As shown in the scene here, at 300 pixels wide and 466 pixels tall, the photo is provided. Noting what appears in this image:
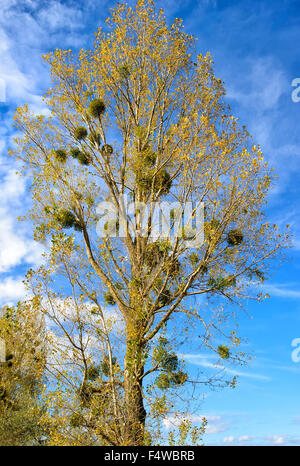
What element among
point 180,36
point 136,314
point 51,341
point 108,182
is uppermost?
point 180,36

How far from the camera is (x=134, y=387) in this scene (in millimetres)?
9484

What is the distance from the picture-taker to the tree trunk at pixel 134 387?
28.8ft

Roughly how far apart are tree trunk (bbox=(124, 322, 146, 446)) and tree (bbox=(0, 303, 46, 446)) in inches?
304

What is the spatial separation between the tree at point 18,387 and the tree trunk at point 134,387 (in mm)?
7734

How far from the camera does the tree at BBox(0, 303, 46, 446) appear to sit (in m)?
16.8

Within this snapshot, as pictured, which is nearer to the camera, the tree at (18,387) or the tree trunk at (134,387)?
the tree trunk at (134,387)

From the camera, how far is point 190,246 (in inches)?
395

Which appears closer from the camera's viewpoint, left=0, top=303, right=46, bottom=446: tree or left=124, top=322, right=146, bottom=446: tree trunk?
left=124, top=322, right=146, bottom=446: tree trunk

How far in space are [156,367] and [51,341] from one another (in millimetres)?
2728

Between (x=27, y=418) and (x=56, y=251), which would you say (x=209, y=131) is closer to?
(x=56, y=251)

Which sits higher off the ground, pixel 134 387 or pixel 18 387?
pixel 18 387

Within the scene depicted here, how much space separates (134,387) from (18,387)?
12754mm

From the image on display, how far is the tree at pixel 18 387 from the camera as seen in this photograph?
16.8 m
